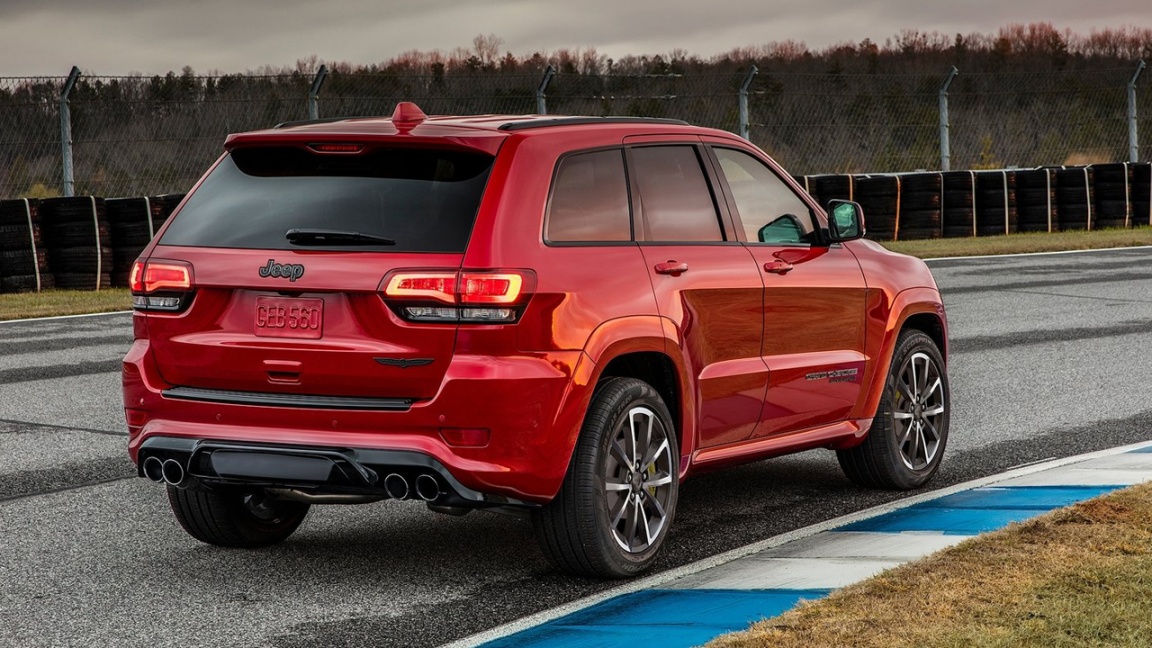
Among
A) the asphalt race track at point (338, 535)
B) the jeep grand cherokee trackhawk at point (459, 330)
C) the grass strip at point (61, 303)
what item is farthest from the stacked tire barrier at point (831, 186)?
the jeep grand cherokee trackhawk at point (459, 330)

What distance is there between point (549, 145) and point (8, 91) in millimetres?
17533

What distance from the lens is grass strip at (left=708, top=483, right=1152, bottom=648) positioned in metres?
4.73

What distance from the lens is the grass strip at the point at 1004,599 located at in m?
4.73

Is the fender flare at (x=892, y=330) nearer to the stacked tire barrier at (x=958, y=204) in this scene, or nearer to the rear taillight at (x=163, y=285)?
the rear taillight at (x=163, y=285)

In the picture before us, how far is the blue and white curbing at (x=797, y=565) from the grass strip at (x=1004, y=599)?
190 mm

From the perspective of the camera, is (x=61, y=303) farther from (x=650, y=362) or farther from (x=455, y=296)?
(x=455, y=296)

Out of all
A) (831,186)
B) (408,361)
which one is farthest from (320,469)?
(831,186)

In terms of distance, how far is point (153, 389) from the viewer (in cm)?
577

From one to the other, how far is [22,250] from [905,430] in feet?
45.8

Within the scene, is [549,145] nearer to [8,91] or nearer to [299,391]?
[299,391]

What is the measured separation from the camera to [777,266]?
6.69 metres

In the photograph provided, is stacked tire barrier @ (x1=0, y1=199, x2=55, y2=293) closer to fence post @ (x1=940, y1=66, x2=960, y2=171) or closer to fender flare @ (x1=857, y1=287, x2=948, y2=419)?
fender flare @ (x1=857, y1=287, x2=948, y2=419)

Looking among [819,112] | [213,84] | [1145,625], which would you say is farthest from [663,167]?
[819,112]

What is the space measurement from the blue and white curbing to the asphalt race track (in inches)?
7.3
